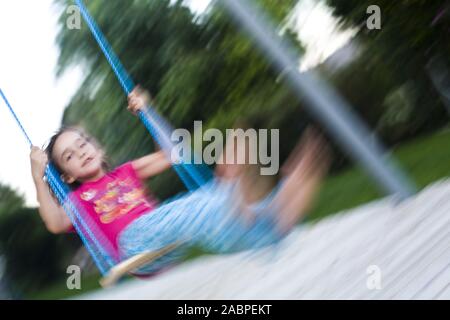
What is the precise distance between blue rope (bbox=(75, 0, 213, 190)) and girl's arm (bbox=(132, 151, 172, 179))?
3 cm

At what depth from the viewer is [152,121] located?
283 cm

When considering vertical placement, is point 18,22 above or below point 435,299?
above

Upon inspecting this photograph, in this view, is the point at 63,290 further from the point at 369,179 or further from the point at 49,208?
the point at 369,179

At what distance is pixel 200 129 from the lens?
2854 millimetres

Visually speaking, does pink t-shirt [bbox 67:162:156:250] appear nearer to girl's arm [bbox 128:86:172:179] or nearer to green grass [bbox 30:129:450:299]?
girl's arm [bbox 128:86:172:179]

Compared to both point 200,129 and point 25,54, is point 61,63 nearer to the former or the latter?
point 25,54

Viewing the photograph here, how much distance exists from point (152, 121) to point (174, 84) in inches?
6.3

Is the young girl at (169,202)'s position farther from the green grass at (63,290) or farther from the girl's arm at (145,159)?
the green grass at (63,290)

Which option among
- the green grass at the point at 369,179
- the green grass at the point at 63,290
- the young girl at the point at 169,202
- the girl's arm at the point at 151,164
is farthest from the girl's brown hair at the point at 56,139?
the green grass at the point at 369,179

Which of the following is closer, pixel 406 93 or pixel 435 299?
pixel 435 299

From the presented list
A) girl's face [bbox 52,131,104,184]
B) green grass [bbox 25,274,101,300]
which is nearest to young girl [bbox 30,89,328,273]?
girl's face [bbox 52,131,104,184]

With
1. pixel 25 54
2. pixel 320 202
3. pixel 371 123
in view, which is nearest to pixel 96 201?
pixel 25 54

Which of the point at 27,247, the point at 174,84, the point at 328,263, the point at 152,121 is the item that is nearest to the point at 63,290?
the point at 27,247

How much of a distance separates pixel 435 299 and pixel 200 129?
1.04 meters
